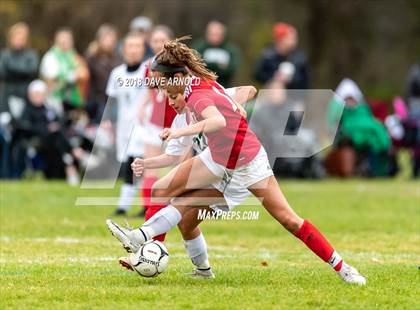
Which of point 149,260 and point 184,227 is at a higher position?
point 184,227

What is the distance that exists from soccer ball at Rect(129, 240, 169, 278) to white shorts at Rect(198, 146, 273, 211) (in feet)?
1.59

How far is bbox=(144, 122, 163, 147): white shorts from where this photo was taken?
37.7ft

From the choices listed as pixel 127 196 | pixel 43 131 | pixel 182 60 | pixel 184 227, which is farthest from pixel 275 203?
pixel 43 131

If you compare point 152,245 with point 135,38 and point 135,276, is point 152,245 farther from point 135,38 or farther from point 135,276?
point 135,38

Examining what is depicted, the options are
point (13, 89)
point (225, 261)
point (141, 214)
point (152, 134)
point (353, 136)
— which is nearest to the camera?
point (225, 261)

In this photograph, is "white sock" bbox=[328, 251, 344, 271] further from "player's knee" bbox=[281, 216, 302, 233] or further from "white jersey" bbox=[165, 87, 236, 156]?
"white jersey" bbox=[165, 87, 236, 156]

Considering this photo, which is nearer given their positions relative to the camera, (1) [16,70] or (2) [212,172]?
(2) [212,172]

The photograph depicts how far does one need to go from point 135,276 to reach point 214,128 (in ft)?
4.79

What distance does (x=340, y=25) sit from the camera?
30.8m

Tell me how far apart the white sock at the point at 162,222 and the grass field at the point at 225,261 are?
0.36 metres

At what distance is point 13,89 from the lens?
17.0 m

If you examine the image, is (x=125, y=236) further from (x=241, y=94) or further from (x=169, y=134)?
(x=241, y=94)

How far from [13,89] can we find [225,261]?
944cm

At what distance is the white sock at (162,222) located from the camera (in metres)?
6.99
